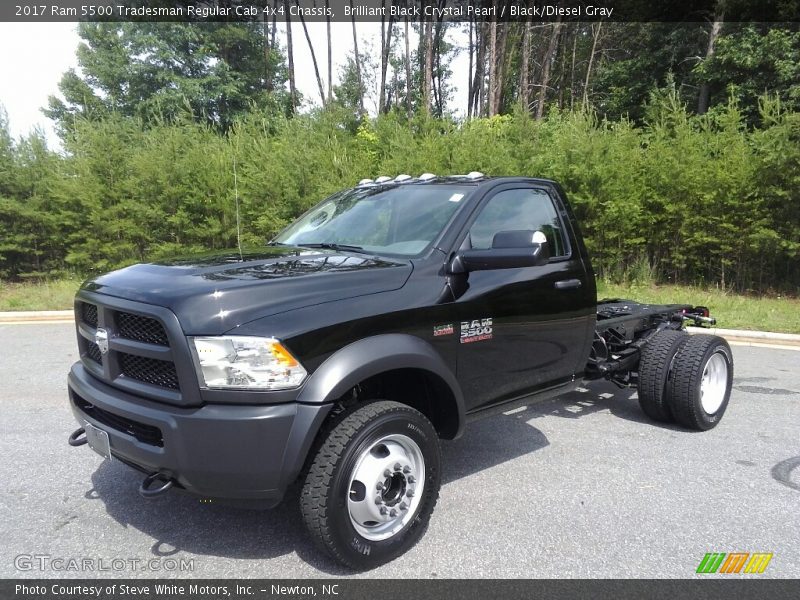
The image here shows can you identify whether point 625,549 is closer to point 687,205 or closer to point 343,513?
point 343,513

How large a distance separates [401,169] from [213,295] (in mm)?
12329

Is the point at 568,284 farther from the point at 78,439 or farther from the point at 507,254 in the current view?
the point at 78,439

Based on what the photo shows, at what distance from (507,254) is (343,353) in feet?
3.54

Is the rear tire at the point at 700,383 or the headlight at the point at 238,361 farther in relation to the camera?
the rear tire at the point at 700,383

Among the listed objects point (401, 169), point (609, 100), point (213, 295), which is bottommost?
point (213, 295)

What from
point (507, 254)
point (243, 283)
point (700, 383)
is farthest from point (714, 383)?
point (243, 283)

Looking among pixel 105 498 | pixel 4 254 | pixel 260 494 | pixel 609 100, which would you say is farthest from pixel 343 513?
pixel 609 100

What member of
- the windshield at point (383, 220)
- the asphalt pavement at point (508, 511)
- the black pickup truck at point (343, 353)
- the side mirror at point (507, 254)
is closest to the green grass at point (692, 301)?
the asphalt pavement at point (508, 511)

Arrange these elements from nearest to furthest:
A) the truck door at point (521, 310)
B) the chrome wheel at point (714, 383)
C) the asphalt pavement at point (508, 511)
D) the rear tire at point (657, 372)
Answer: the asphalt pavement at point (508, 511)
the truck door at point (521, 310)
the rear tire at point (657, 372)
the chrome wheel at point (714, 383)

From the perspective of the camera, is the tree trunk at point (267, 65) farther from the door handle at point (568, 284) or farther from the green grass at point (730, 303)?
the door handle at point (568, 284)

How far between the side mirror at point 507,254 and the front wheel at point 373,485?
896mm

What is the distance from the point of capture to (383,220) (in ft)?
12.7

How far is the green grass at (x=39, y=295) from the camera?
11953mm

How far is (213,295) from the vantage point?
2.54 meters
